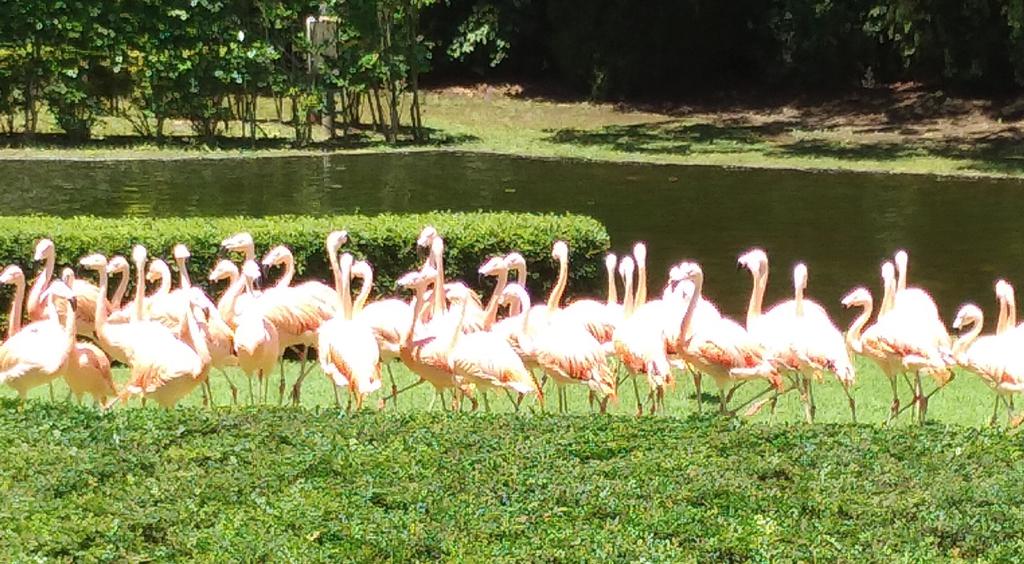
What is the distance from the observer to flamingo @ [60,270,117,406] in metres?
7.70

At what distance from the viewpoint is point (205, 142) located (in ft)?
67.5

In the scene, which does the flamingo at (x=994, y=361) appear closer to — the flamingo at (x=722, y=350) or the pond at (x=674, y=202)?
the flamingo at (x=722, y=350)

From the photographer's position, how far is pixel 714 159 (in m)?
20.7

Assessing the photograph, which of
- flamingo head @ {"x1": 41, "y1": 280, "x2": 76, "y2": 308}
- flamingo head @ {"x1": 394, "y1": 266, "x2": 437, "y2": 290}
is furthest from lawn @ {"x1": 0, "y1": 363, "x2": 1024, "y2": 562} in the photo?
flamingo head @ {"x1": 394, "y1": 266, "x2": 437, "y2": 290}

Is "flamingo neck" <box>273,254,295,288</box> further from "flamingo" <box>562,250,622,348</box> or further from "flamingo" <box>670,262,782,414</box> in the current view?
"flamingo" <box>670,262,782,414</box>

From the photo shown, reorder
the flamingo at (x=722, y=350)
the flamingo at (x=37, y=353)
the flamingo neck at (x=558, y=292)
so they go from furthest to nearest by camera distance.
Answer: the flamingo neck at (x=558, y=292) < the flamingo at (x=722, y=350) < the flamingo at (x=37, y=353)

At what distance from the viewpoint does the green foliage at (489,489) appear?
16.5 feet

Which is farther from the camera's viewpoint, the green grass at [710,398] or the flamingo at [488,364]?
the green grass at [710,398]

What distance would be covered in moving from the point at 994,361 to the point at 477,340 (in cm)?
264

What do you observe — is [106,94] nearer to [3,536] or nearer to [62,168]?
[62,168]

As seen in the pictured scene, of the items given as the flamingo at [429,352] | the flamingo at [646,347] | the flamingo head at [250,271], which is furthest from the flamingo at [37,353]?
the flamingo at [646,347]

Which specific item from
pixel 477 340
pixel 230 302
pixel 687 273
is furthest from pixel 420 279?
pixel 687 273

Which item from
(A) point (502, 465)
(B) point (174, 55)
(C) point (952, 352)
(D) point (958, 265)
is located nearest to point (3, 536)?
(A) point (502, 465)

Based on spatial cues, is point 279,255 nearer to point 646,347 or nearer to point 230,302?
point 230,302
